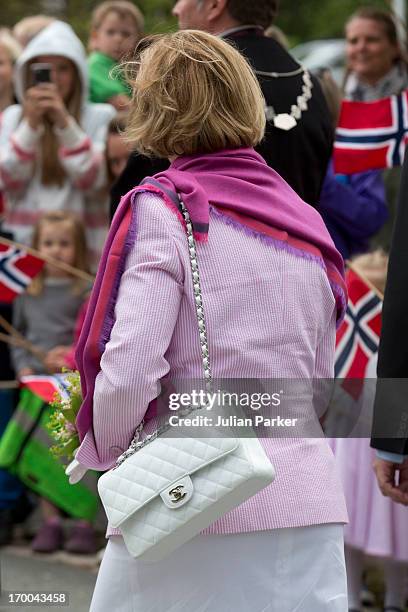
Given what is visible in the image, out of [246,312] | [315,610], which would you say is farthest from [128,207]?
[315,610]

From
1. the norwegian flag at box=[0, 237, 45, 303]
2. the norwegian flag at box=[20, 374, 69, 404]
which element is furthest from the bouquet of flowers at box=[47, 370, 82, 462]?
the norwegian flag at box=[0, 237, 45, 303]

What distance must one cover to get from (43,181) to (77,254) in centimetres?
59

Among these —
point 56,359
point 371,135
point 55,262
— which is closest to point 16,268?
point 55,262

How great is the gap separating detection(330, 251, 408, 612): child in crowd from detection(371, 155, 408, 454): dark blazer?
5.41 feet

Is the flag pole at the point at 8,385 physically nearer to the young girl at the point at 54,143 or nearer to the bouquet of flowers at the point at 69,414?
the young girl at the point at 54,143

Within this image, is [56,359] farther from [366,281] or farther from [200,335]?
[200,335]

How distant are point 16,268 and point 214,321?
3518mm

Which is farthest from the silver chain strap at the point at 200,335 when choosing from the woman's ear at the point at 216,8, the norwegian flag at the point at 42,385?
the norwegian flag at the point at 42,385

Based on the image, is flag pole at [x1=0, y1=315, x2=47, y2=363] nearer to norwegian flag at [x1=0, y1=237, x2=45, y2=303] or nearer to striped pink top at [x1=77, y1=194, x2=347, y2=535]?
norwegian flag at [x1=0, y1=237, x2=45, y2=303]

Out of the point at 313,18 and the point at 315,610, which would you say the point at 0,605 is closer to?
the point at 315,610

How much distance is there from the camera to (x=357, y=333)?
517 centimetres

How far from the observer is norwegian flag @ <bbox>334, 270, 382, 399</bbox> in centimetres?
510

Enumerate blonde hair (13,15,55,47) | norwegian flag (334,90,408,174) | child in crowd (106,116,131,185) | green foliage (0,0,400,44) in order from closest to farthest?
norwegian flag (334,90,408,174)
child in crowd (106,116,131,185)
blonde hair (13,15,55,47)
green foliage (0,0,400,44)

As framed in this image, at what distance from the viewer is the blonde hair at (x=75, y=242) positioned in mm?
6602
